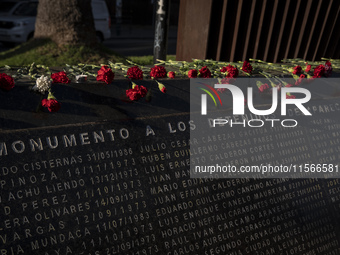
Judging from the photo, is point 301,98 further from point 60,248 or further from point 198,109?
point 60,248

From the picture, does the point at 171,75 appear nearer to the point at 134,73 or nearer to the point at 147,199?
the point at 134,73

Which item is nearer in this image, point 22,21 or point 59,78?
point 59,78

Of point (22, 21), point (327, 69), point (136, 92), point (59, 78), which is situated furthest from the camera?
point (22, 21)

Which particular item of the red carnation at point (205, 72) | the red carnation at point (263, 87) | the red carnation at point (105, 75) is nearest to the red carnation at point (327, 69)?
the red carnation at point (263, 87)

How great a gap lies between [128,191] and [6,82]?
126cm

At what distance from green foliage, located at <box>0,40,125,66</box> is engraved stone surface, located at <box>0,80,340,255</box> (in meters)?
5.61

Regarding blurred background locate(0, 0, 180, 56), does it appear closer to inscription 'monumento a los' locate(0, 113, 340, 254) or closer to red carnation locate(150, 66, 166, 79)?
red carnation locate(150, 66, 166, 79)

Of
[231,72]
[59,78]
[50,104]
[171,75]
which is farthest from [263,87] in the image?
[50,104]

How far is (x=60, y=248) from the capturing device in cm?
256

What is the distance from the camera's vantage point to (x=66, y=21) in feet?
27.5

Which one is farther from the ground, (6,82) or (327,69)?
(6,82)

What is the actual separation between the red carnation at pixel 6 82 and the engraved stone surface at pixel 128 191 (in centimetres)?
9

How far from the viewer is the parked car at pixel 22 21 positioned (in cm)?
1348

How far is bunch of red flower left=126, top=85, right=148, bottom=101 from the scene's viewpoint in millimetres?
2963
